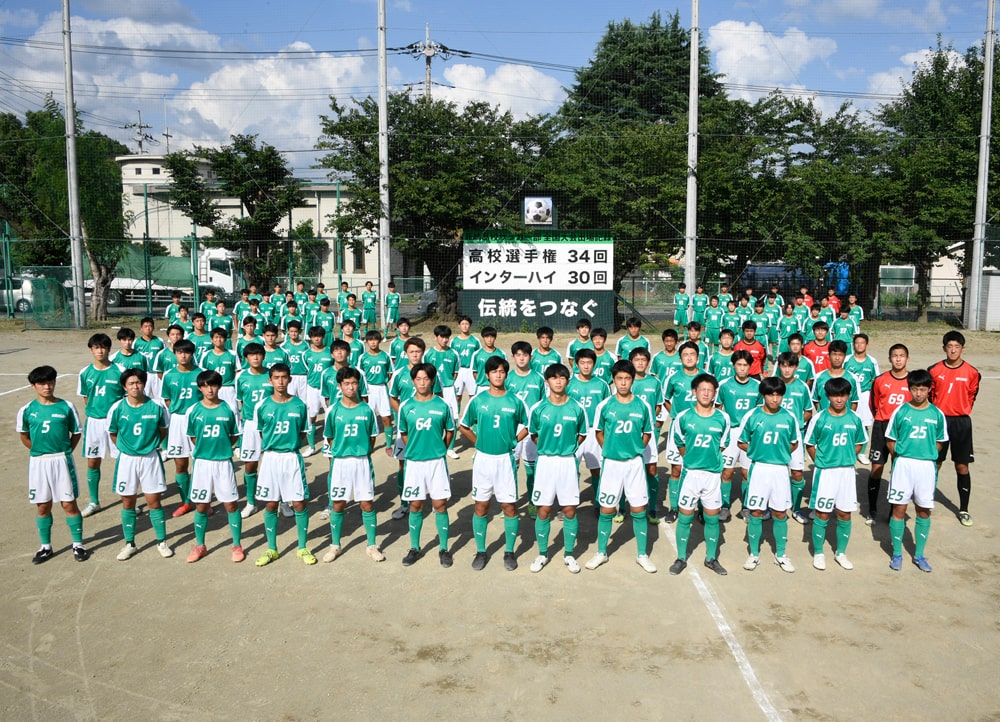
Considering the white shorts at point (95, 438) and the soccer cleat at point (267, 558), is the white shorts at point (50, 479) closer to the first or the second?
the white shorts at point (95, 438)

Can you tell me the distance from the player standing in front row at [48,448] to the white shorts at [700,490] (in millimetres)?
6254

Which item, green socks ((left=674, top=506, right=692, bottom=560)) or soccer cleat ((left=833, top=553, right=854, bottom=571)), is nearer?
green socks ((left=674, top=506, right=692, bottom=560))

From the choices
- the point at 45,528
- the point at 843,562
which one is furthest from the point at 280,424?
the point at 843,562

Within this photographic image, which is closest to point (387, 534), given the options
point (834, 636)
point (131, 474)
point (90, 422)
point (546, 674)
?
point (131, 474)

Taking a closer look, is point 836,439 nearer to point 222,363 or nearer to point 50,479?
point 50,479

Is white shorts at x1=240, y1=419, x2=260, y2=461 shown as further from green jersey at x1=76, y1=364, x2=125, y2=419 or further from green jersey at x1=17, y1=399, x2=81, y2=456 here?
green jersey at x1=76, y1=364, x2=125, y2=419

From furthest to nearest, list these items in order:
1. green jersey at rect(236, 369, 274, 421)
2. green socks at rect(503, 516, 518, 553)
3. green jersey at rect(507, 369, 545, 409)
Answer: green jersey at rect(507, 369, 545, 409) → green jersey at rect(236, 369, 274, 421) → green socks at rect(503, 516, 518, 553)

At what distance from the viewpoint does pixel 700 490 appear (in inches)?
296

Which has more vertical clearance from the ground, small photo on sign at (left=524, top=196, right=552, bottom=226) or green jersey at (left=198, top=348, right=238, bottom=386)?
small photo on sign at (left=524, top=196, right=552, bottom=226)

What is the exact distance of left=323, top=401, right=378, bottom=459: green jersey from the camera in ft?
25.1

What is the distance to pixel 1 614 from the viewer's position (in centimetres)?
674

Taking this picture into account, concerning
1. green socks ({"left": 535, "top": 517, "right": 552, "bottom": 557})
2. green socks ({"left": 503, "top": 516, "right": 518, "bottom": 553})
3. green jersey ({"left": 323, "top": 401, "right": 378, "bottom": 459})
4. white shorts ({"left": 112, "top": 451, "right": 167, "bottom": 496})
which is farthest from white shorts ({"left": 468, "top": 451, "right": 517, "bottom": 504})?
white shorts ({"left": 112, "top": 451, "right": 167, "bottom": 496})

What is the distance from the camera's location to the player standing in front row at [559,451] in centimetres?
754

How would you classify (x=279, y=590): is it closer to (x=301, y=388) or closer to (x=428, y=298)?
(x=301, y=388)
